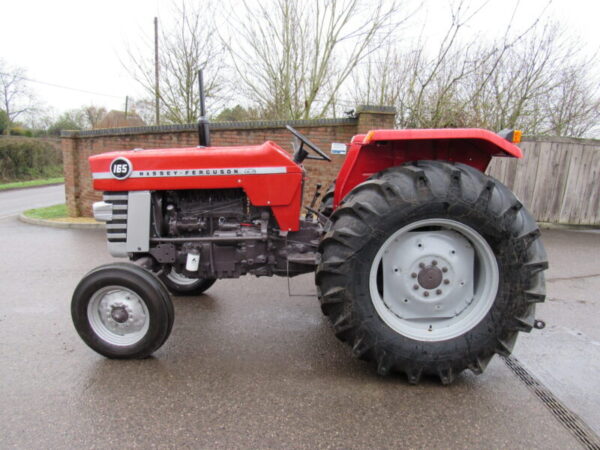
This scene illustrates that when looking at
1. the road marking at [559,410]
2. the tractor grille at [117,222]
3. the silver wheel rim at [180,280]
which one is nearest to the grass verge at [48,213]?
the silver wheel rim at [180,280]

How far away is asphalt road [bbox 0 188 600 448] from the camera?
69.3 inches

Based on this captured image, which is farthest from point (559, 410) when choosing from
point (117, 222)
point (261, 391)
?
point (117, 222)

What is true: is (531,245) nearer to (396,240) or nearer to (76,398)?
(396,240)

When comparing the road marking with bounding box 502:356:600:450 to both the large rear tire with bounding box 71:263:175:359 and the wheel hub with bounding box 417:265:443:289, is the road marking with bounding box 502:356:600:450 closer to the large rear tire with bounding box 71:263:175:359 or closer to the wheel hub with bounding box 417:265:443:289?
the wheel hub with bounding box 417:265:443:289

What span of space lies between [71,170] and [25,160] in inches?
564

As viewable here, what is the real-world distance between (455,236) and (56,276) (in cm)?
423

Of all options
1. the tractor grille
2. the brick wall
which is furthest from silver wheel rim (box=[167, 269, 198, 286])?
the brick wall

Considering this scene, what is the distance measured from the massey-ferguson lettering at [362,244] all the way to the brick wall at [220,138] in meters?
3.95

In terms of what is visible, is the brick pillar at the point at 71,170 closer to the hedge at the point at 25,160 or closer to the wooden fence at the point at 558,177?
the wooden fence at the point at 558,177

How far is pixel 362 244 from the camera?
79.6 inches

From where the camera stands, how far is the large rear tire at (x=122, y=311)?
7.43 ft

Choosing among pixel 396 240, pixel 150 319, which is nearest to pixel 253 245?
pixel 150 319

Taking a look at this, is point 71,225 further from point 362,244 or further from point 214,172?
point 362,244

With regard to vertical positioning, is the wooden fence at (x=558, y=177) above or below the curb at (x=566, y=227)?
above
